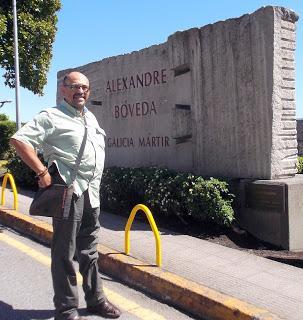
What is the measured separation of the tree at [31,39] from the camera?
15.7 meters

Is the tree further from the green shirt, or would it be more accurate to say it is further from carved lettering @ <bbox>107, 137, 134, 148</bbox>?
the green shirt

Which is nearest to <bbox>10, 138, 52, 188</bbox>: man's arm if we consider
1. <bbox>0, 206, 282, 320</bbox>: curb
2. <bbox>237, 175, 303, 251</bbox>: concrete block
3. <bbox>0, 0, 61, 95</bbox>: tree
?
<bbox>0, 206, 282, 320</bbox>: curb

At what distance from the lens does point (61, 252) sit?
352 cm

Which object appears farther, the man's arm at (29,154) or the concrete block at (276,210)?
the concrete block at (276,210)

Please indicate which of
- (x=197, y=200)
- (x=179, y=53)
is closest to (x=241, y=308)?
(x=197, y=200)

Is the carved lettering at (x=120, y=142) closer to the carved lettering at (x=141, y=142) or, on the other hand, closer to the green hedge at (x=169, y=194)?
the carved lettering at (x=141, y=142)

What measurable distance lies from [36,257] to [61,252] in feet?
7.23

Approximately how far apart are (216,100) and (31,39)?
1103cm

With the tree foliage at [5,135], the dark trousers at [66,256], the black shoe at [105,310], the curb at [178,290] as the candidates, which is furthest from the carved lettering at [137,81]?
the tree foliage at [5,135]

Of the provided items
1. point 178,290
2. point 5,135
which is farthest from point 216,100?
point 5,135

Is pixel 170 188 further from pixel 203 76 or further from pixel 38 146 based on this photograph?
pixel 38 146

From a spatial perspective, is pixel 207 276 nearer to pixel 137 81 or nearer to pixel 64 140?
pixel 64 140

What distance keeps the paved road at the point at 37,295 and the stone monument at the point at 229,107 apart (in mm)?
2421

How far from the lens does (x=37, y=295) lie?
4.33 meters
